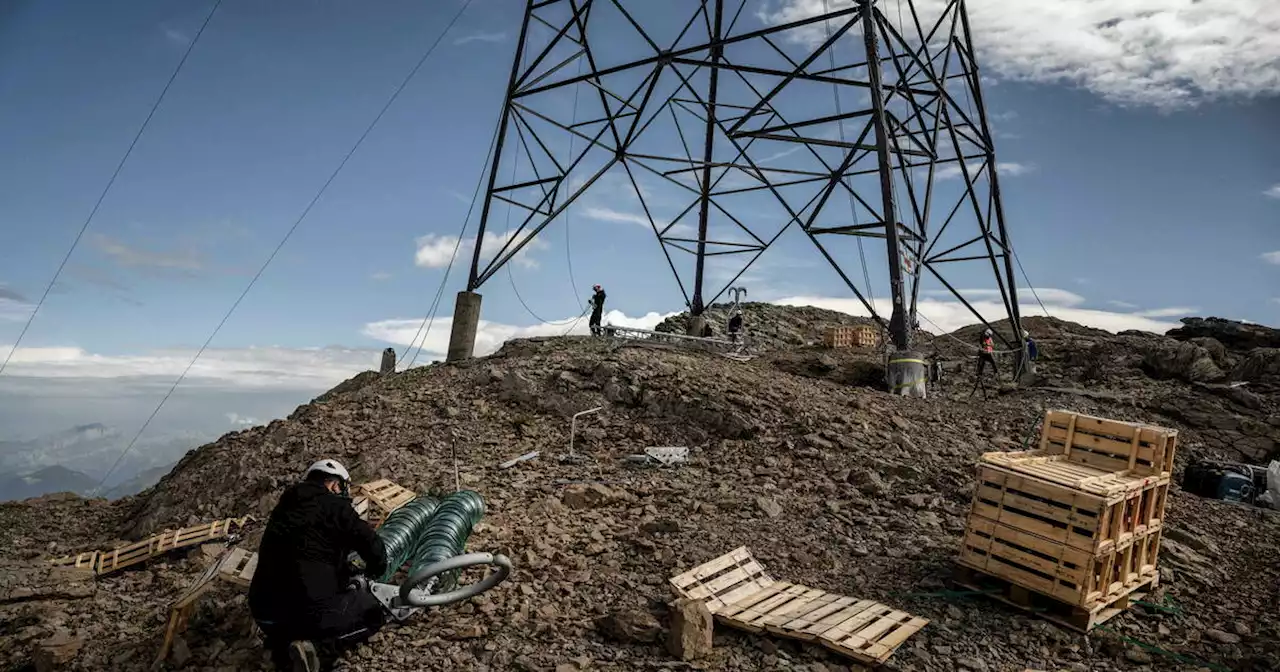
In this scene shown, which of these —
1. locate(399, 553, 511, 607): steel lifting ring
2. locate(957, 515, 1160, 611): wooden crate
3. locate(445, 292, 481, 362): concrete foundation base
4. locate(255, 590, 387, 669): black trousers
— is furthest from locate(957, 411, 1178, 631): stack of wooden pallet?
locate(445, 292, 481, 362): concrete foundation base

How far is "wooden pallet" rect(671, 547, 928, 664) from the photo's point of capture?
561 cm

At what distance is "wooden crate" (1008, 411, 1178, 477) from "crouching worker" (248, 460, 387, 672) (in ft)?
20.3

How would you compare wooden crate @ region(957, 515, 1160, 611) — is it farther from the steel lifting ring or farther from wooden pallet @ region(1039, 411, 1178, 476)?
the steel lifting ring

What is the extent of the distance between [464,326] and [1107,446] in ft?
38.2

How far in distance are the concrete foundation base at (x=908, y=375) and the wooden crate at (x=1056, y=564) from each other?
6.40 metres

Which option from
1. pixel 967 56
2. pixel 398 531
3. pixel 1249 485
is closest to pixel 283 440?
pixel 398 531

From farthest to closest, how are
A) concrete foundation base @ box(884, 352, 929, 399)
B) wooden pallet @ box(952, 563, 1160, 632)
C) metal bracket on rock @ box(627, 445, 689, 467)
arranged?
concrete foundation base @ box(884, 352, 929, 399) < metal bracket on rock @ box(627, 445, 689, 467) < wooden pallet @ box(952, 563, 1160, 632)

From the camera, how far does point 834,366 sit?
16078 mm

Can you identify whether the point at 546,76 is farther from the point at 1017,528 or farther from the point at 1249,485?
the point at 1249,485

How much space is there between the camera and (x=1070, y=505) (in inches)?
253

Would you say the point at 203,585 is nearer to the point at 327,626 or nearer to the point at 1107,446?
the point at 327,626

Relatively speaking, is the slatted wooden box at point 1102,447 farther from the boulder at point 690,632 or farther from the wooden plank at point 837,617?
the boulder at point 690,632

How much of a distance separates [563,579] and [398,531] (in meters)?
1.57

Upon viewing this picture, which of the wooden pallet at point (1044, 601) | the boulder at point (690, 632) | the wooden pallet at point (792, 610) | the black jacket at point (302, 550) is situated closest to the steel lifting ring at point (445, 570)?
the black jacket at point (302, 550)
